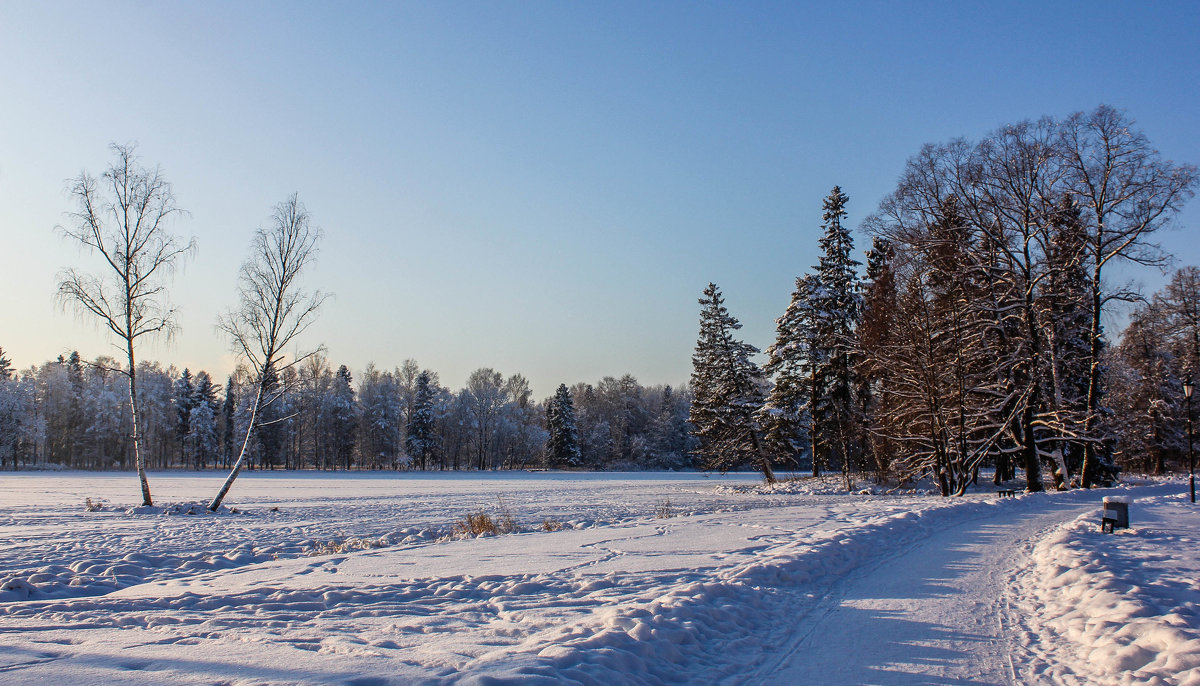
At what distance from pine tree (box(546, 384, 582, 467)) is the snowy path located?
67607 millimetres

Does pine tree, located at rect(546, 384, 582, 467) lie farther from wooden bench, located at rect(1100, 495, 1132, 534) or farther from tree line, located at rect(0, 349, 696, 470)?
wooden bench, located at rect(1100, 495, 1132, 534)

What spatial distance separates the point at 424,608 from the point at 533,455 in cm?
8365

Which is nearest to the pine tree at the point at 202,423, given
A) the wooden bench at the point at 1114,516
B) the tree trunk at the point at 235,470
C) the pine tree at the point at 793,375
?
the tree trunk at the point at 235,470

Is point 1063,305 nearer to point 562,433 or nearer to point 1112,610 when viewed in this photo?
point 1112,610

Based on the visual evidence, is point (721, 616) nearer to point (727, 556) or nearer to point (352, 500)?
point (727, 556)

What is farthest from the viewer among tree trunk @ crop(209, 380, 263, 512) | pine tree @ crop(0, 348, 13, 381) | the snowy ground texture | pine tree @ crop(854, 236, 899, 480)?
pine tree @ crop(0, 348, 13, 381)

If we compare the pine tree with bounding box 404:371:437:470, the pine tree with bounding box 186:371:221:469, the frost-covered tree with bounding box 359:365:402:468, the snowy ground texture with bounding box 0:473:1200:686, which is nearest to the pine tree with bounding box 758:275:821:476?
the snowy ground texture with bounding box 0:473:1200:686

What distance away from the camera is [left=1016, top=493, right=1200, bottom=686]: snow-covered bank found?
4562 millimetres

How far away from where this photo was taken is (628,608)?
588 cm

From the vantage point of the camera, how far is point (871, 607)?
647 cm

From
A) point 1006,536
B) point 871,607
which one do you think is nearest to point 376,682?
point 871,607

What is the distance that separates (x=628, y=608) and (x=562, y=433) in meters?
71.4

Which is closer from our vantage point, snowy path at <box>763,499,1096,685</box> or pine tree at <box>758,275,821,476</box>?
snowy path at <box>763,499,1096,685</box>

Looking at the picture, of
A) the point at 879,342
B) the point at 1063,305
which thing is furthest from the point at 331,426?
the point at 1063,305
